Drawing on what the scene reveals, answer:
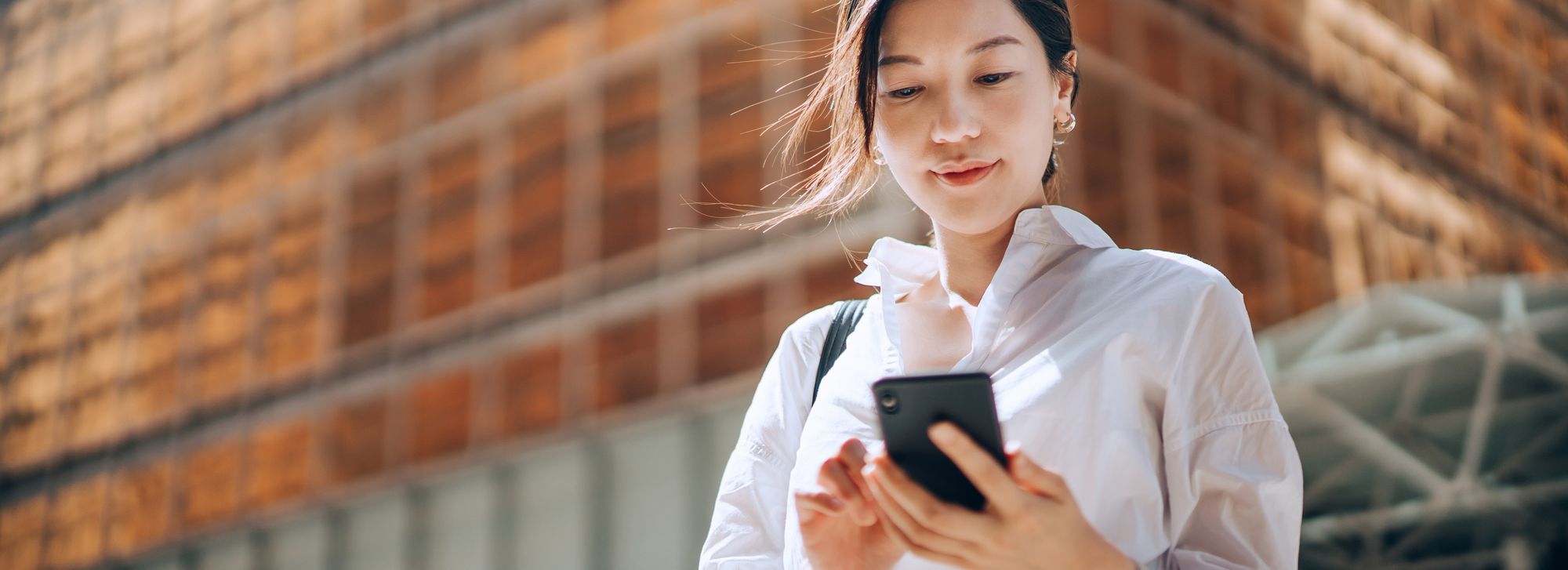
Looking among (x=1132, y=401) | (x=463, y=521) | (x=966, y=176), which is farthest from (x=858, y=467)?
(x=463, y=521)

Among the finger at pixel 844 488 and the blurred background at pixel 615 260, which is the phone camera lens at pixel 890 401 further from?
the blurred background at pixel 615 260

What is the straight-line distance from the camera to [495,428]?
532 inches

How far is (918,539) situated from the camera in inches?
51.6

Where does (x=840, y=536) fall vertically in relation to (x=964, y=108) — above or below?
below

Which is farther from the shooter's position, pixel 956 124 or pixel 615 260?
pixel 615 260

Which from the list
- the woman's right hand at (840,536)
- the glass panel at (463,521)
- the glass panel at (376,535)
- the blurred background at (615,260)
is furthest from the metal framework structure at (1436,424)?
the woman's right hand at (840,536)

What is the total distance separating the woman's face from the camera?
1562 mm

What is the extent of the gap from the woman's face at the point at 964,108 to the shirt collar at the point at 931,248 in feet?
0.12

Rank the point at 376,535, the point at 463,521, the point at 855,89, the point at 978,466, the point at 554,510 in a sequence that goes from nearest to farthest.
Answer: the point at 978,466
the point at 855,89
the point at 554,510
the point at 463,521
the point at 376,535

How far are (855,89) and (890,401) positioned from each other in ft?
1.56

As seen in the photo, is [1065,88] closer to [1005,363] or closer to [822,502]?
[1005,363]

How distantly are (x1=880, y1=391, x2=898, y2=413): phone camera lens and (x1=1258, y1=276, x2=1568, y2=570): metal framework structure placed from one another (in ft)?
28.5

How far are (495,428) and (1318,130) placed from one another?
8.17 metres

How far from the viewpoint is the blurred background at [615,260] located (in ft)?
32.7
